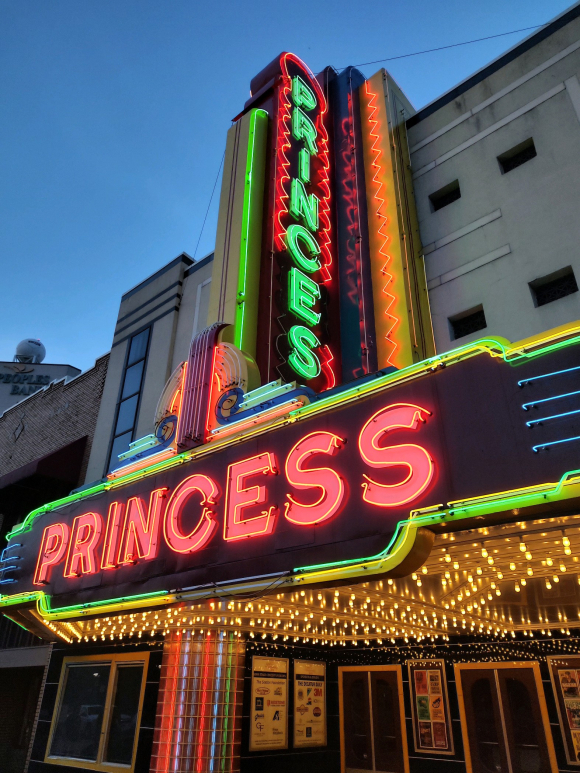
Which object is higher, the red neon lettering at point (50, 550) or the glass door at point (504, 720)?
the red neon lettering at point (50, 550)

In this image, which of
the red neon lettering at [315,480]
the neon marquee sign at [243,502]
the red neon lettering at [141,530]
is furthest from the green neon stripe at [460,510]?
the red neon lettering at [141,530]

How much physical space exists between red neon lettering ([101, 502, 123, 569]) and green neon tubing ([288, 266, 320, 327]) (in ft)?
15.7

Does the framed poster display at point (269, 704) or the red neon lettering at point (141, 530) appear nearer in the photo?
the red neon lettering at point (141, 530)

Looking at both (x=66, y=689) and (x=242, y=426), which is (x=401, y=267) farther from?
(x=66, y=689)

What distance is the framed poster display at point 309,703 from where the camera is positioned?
1153cm

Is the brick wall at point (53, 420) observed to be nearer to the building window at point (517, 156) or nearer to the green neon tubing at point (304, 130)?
the green neon tubing at point (304, 130)

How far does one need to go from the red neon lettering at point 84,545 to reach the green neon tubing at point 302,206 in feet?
23.5

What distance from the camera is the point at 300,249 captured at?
11578mm

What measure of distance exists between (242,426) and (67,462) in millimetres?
9908

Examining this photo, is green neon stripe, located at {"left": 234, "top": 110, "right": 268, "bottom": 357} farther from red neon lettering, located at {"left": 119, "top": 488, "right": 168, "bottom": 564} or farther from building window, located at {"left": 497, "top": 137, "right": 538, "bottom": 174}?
building window, located at {"left": 497, "top": 137, "right": 538, "bottom": 174}

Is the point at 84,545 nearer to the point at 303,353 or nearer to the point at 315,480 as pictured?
the point at 315,480

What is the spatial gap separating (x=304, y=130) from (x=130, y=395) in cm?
856

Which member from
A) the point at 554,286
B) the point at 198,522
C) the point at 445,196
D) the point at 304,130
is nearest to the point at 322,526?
the point at 198,522

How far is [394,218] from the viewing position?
11.5 meters
